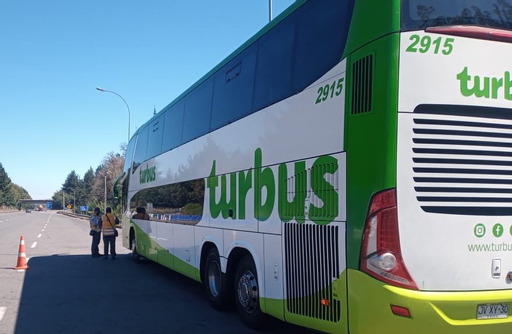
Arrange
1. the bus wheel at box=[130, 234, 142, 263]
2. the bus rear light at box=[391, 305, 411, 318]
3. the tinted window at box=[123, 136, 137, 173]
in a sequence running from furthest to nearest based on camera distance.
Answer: the tinted window at box=[123, 136, 137, 173] < the bus wheel at box=[130, 234, 142, 263] < the bus rear light at box=[391, 305, 411, 318]

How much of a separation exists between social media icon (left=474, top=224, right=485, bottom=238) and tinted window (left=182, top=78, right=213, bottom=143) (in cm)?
544

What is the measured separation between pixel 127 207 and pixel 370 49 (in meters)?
13.2

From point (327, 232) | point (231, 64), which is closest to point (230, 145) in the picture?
point (231, 64)

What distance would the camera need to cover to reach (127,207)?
16.0m

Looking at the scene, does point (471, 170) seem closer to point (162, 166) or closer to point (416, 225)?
point (416, 225)

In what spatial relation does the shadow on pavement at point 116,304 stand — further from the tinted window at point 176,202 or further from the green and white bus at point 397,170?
the green and white bus at point 397,170

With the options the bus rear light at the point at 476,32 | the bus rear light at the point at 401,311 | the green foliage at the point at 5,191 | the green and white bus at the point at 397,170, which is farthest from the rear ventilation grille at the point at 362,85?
the green foliage at the point at 5,191

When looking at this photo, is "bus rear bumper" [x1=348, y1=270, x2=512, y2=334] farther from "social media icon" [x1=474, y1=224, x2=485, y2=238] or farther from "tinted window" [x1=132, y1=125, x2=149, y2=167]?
"tinted window" [x1=132, y1=125, x2=149, y2=167]

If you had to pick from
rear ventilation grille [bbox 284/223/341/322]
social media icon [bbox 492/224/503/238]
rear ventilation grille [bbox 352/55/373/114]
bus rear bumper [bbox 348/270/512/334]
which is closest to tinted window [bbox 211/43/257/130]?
rear ventilation grille [bbox 284/223/341/322]

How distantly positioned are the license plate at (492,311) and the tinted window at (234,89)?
4099 mm

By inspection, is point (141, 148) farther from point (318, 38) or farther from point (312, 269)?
point (312, 269)

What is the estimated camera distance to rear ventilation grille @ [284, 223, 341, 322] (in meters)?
4.64

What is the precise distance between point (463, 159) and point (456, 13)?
1.32 metres

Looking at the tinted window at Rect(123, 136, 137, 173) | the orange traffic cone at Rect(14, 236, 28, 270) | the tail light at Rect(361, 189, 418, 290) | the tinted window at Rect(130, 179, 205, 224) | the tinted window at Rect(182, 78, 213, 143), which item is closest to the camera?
the tail light at Rect(361, 189, 418, 290)
